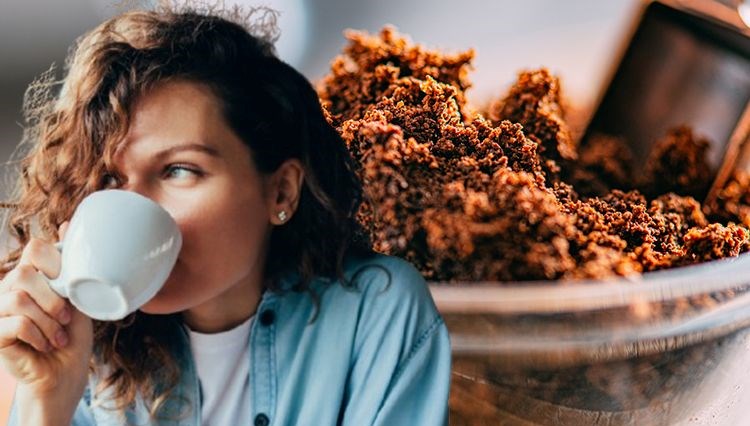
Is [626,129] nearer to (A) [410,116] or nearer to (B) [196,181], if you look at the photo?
(A) [410,116]

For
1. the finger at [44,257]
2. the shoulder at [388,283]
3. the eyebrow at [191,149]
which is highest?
the eyebrow at [191,149]

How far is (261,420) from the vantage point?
0.72 meters

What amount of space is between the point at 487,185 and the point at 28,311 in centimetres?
31

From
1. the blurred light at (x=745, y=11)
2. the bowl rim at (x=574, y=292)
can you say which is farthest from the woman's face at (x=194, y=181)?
the blurred light at (x=745, y=11)

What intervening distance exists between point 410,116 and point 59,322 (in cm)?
27

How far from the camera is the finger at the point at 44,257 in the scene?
2.05ft

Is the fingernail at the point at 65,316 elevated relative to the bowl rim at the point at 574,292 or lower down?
lower down

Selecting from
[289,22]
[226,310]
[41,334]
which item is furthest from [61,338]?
[289,22]

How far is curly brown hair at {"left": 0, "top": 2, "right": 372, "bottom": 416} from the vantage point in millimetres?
651

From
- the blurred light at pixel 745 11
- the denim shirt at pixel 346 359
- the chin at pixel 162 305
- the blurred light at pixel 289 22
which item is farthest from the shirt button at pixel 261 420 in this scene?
the blurred light at pixel 745 11

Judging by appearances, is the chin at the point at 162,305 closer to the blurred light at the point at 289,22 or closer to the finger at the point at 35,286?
the finger at the point at 35,286

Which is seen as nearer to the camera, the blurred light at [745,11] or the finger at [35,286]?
the finger at [35,286]

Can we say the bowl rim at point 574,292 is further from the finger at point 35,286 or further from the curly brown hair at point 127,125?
the finger at point 35,286

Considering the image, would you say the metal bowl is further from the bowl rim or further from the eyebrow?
the eyebrow
